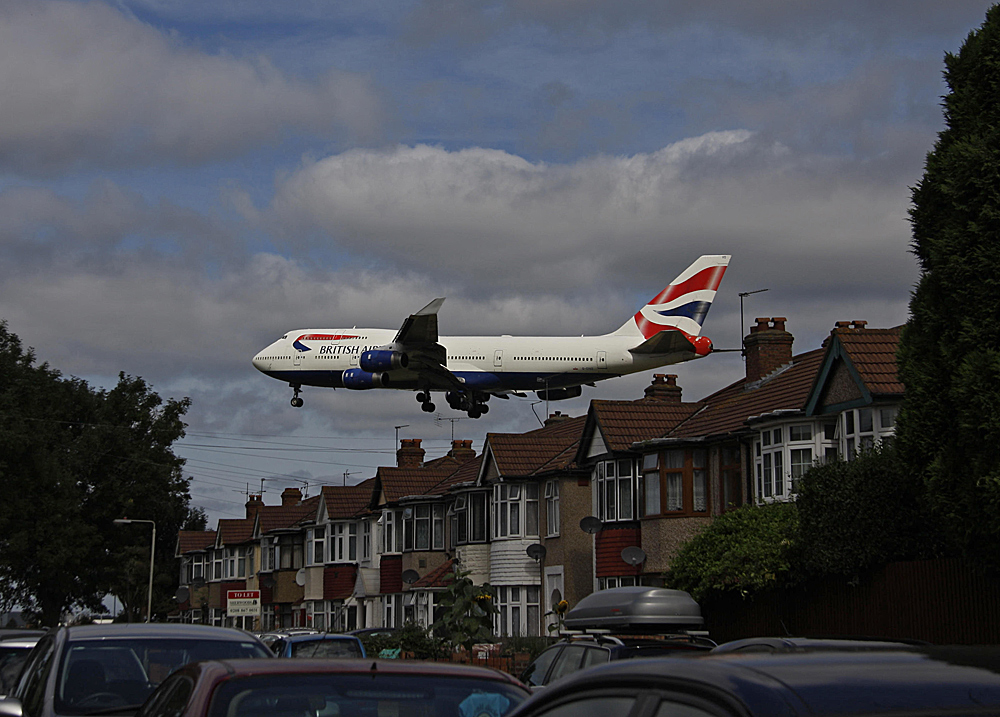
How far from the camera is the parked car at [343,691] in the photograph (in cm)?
569

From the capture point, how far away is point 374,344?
5234cm

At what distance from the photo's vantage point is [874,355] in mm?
27609

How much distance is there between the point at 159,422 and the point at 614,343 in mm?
40310

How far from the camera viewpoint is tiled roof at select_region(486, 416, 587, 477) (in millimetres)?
43969

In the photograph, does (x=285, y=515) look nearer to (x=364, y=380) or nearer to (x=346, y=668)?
(x=364, y=380)

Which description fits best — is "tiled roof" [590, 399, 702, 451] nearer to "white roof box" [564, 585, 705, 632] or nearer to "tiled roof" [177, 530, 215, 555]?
"white roof box" [564, 585, 705, 632]

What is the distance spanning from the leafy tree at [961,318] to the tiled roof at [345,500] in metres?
47.5

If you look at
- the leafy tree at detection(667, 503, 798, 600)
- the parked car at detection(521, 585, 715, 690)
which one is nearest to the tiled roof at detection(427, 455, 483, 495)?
the leafy tree at detection(667, 503, 798, 600)

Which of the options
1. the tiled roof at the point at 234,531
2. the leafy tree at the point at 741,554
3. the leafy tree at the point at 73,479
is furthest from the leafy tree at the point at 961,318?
the tiled roof at the point at 234,531

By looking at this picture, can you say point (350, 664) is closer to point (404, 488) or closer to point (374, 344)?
point (374, 344)

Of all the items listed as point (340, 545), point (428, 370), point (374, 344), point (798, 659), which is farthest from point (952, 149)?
point (340, 545)

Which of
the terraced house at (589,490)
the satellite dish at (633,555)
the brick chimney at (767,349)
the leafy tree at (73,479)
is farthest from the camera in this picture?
the leafy tree at (73,479)

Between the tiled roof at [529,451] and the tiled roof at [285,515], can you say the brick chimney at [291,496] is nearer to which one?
the tiled roof at [285,515]

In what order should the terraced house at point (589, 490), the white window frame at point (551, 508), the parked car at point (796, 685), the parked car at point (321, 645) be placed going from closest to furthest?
1. the parked car at point (796, 685)
2. the parked car at point (321, 645)
3. the terraced house at point (589, 490)
4. the white window frame at point (551, 508)
